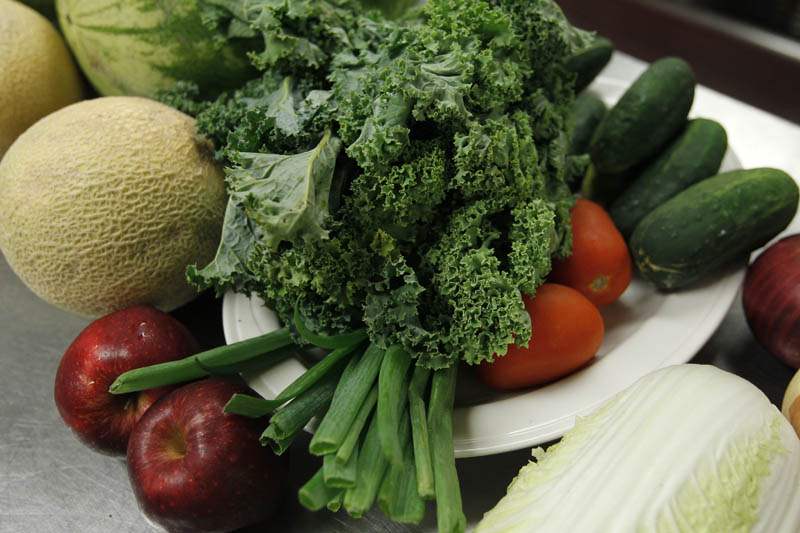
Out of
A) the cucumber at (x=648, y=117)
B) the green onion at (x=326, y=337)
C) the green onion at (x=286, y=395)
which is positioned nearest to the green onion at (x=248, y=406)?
the green onion at (x=286, y=395)

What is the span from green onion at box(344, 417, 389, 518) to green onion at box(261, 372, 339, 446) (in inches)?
3.9

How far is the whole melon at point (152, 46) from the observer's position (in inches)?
50.3

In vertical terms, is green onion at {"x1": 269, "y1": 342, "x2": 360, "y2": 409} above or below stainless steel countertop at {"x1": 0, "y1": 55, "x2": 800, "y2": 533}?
above

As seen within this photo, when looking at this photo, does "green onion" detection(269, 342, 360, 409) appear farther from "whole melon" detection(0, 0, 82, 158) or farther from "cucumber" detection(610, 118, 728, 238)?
"whole melon" detection(0, 0, 82, 158)

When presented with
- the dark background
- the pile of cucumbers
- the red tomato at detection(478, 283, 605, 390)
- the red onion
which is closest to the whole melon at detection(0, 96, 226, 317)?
the red tomato at detection(478, 283, 605, 390)

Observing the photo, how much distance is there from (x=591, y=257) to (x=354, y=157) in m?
0.45

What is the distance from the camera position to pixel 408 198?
920 mm

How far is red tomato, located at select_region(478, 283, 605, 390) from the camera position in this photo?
1.01 meters

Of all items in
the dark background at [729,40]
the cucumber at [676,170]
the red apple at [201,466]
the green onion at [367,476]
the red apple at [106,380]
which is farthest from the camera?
the dark background at [729,40]

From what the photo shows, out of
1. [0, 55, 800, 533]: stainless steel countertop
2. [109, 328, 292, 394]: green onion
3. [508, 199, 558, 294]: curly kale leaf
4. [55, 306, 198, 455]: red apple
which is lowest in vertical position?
[0, 55, 800, 533]: stainless steel countertop

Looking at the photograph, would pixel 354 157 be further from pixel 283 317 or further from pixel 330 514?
pixel 330 514

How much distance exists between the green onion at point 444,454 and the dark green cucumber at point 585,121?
0.63m

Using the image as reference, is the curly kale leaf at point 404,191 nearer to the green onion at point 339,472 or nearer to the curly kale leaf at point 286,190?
the curly kale leaf at point 286,190

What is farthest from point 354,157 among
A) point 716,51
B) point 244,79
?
point 716,51
